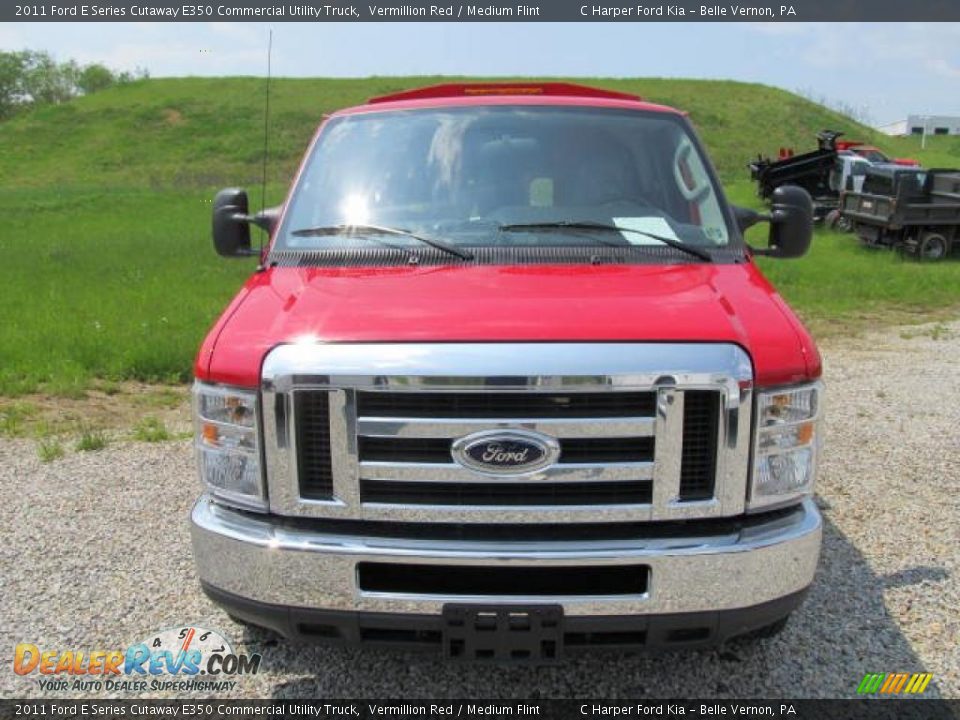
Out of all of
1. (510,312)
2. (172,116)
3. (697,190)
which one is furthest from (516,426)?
(172,116)

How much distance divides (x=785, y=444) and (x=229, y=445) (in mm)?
1811

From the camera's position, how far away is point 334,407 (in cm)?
265

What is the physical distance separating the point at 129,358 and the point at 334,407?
630 cm

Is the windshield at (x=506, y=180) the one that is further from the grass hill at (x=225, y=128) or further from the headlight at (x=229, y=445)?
the grass hill at (x=225, y=128)

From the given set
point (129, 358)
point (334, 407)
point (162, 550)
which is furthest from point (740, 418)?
point (129, 358)

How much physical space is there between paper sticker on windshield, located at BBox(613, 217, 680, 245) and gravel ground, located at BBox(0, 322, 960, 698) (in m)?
1.70

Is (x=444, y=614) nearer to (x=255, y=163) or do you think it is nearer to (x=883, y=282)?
Result: (x=883, y=282)

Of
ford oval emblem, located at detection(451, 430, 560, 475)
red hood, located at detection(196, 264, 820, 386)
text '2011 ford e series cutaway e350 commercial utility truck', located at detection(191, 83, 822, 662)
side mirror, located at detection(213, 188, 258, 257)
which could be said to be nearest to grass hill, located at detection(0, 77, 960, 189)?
side mirror, located at detection(213, 188, 258, 257)

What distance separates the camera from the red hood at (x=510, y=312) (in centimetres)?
271

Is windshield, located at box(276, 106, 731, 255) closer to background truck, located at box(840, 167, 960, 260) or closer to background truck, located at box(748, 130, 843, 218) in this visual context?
background truck, located at box(840, 167, 960, 260)

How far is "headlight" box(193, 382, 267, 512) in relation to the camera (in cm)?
277

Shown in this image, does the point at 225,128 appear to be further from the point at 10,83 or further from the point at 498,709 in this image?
the point at 498,709

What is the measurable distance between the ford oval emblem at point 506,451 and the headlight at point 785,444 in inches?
26.2

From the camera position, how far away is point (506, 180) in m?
3.88
